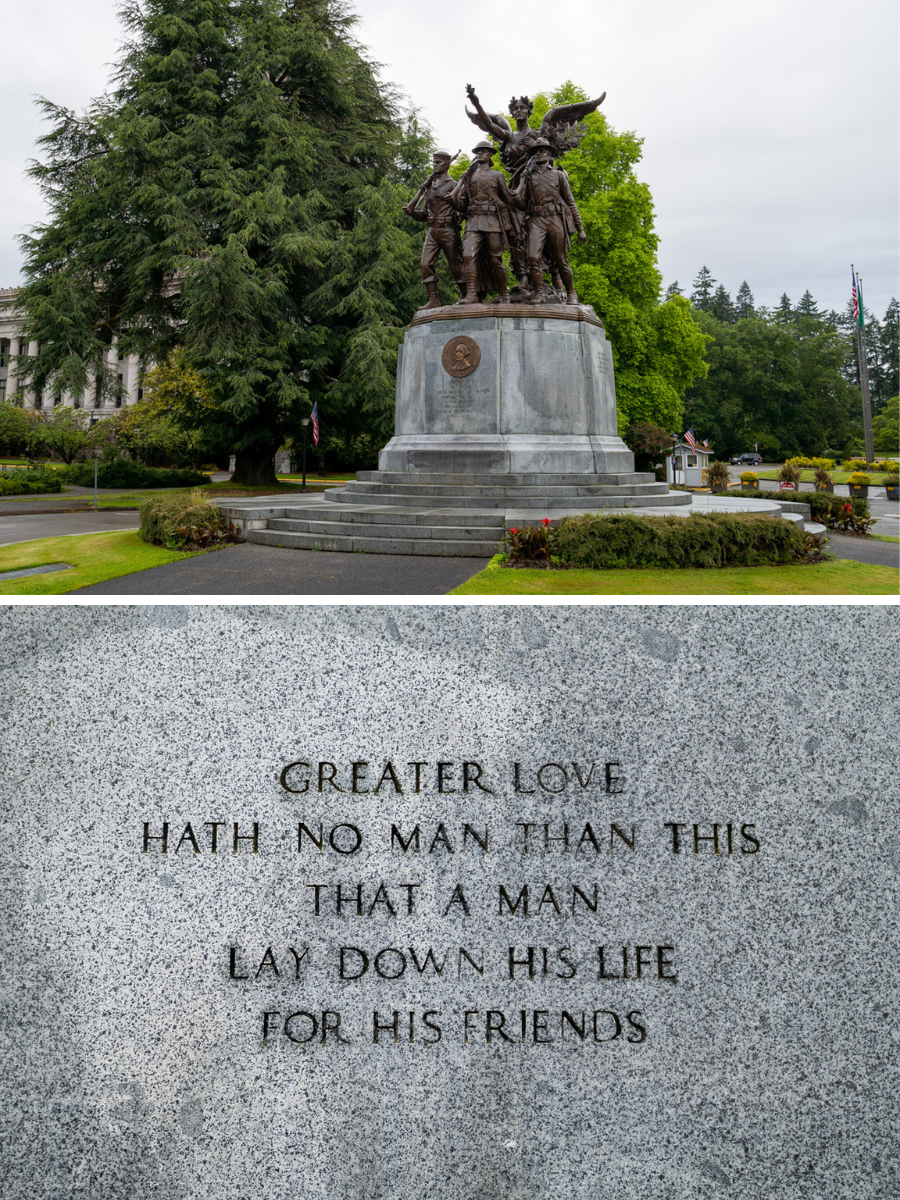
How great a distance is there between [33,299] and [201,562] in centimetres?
2136

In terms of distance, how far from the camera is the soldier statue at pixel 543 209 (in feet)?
46.8

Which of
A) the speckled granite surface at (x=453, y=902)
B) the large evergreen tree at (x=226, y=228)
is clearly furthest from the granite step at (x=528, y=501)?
the large evergreen tree at (x=226, y=228)

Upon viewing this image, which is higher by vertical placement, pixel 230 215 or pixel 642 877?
pixel 230 215

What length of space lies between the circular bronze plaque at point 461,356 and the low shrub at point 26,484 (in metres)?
18.2

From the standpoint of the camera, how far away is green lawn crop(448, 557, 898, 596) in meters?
6.85

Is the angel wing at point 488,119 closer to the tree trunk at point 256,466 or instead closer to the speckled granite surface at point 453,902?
the speckled granite surface at point 453,902

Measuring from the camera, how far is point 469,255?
1431 centimetres

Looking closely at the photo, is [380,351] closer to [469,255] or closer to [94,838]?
[469,255]

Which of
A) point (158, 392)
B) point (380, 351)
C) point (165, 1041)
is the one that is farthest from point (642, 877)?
point (158, 392)

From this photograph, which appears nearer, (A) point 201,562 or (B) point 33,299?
(A) point 201,562

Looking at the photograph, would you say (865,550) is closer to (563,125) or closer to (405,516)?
(405,516)

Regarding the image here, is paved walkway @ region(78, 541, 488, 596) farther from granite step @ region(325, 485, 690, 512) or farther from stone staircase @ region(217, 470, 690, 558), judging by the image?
granite step @ region(325, 485, 690, 512)

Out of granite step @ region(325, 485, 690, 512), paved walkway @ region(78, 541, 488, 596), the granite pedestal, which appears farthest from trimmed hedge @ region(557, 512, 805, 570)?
the granite pedestal

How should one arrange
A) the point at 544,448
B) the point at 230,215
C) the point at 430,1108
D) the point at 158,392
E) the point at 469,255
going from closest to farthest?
the point at 430,1108, the point at 544,448, the point at 469,255, the point at 230,215, the point at 158,392
